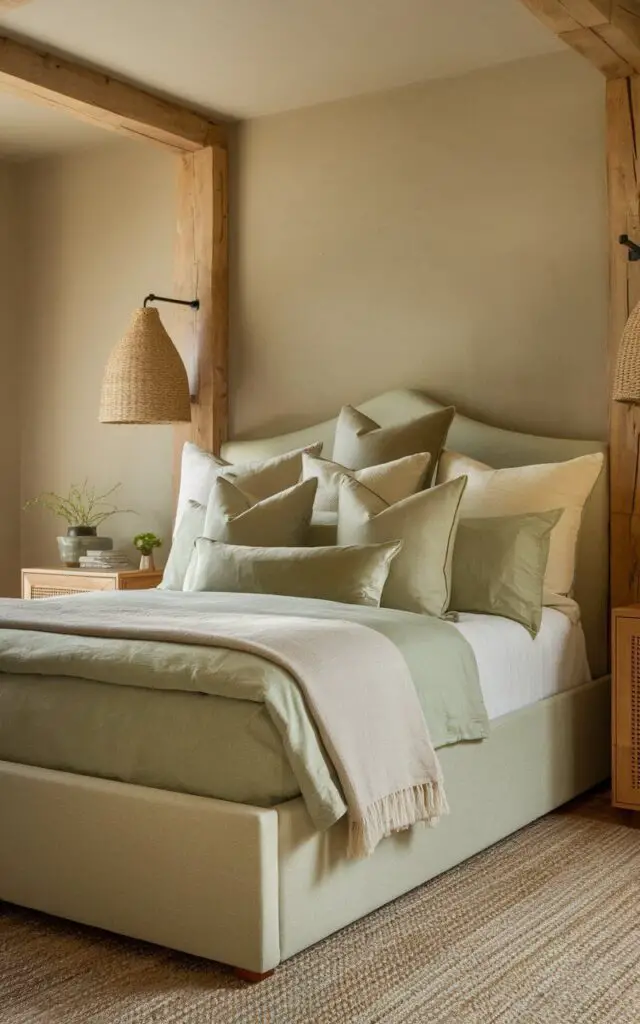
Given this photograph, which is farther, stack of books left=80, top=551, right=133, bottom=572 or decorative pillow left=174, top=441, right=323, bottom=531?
stack of books left=80, top=551, right=133, bottom=572

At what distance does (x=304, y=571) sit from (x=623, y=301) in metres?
1.55

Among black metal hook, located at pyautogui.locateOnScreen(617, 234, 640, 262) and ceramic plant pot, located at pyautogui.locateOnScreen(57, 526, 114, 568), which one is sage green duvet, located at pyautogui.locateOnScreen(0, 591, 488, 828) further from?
ceramic plant pot, located at pyautogui.locateOnScreen(57, 526, 114, 568)

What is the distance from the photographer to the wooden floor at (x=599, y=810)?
11.7 ft

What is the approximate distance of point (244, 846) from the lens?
2350 mm

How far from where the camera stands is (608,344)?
4.06 meters

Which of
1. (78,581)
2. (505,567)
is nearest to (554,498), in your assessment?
(505,567)

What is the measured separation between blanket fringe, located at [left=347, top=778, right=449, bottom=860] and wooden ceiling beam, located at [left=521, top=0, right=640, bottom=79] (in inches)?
88.2

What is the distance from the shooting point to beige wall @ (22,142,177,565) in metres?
5.36

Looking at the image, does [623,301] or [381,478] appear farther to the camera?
[623,301]

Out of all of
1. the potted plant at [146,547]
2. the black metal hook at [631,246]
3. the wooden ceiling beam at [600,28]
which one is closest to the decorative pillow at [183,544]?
the potted plant at [146,547]

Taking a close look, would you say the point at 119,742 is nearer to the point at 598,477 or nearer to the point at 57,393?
the point at 598,477

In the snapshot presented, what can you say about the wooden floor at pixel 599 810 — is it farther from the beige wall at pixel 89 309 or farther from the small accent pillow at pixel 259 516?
the beige wall at pixel 89 309

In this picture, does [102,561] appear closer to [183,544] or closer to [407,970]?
[183,544]

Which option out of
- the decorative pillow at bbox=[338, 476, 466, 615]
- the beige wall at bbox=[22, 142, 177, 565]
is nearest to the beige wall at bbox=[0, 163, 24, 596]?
the beige wall at bbox=[22, 142, 177, 565]
